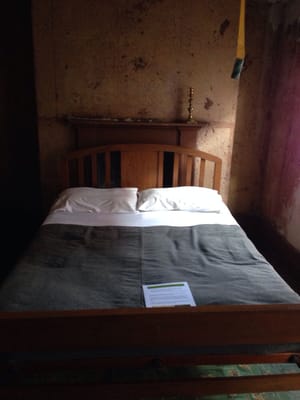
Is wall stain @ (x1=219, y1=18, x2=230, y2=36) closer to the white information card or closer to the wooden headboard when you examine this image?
the wooden headboard

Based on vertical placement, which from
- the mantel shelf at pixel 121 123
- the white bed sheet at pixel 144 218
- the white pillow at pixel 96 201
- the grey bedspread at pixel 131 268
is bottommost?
the grey bedspread at pixel 131 268

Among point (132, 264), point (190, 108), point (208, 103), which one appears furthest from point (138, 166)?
point (132, 264)

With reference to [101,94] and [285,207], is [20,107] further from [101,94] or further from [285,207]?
[285,207]

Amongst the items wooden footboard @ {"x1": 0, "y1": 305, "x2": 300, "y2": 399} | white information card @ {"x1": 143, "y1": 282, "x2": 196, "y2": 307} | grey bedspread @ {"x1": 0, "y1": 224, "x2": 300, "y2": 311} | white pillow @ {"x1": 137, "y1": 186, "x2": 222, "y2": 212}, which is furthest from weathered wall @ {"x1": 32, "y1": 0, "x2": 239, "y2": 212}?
wooden footboard @ {"x1": 0, "y1": 305, "x2": 300, "y2": 399}

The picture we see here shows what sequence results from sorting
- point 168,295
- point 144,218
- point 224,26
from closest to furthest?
1. point 168,295
2. point 144,218
3. point 224,26

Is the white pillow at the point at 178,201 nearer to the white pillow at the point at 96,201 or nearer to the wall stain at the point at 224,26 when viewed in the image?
the white pillow at the point at 96,201

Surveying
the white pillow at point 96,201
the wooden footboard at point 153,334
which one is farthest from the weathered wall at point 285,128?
the wooden footboard at point 153,334

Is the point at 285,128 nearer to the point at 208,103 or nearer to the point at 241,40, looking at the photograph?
the point at 208,103

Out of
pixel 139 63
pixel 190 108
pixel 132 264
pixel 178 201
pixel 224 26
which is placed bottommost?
pixel 132 264

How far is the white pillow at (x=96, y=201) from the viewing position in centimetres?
257

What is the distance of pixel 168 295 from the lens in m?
1.52

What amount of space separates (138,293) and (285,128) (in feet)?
7.26

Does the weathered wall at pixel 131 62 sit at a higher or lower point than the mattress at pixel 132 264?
higher

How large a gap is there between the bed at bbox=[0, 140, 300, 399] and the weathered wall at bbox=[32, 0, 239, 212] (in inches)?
13.9
